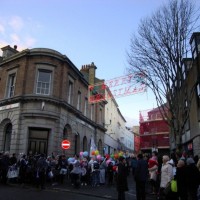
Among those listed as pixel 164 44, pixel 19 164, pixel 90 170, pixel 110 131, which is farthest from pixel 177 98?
pixel 110 131

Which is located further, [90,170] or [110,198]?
[90,170]

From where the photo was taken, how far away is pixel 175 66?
16.0 metres

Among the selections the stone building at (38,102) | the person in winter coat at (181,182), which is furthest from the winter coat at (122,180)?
the stone building at (38,102)

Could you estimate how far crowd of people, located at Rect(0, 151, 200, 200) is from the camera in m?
7.95

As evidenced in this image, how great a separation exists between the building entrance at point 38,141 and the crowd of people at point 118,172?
3854 mm

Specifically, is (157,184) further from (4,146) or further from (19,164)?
(4,146)

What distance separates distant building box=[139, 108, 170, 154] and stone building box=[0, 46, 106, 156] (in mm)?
21130

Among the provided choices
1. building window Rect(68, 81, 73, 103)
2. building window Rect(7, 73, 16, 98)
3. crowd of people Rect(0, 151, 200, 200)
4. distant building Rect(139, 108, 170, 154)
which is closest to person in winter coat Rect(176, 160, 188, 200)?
crowd of people Rect(0, 151, 200, 200)

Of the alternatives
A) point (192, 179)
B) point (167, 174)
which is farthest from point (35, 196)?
point (192, 179)

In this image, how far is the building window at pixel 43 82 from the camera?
71.0 ft

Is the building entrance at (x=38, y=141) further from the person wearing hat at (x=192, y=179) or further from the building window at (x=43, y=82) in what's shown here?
the person wearing hat at (x=192, y=179)

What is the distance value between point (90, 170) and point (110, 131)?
1050 inches

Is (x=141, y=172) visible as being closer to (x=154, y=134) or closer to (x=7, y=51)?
(x=7, y=51)

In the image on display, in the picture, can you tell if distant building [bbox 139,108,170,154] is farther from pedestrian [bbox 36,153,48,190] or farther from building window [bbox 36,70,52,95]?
pedestrian [bbox 36,153,48,190]
